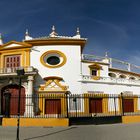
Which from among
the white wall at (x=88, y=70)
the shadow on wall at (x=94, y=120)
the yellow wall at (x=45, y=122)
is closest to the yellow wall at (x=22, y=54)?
the white wall at (x=88, y=70)

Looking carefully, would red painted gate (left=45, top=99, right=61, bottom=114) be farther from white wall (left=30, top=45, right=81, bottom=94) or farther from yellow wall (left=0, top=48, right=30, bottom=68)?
yellow wall (left=0, top=48, right=30, bottom=68)

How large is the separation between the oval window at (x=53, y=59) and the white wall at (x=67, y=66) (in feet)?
1.12

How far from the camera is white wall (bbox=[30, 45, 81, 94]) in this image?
2488 cm

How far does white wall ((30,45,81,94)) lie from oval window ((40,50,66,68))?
341 millimetres

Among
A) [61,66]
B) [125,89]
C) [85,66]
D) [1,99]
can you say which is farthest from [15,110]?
[125,89]

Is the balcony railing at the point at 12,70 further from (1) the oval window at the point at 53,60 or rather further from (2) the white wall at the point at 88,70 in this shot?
(2) the white wall at the point at 88,70

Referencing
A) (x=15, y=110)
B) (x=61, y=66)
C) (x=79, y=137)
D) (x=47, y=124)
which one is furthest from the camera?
(x=61, y=66)

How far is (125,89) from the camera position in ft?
89.6

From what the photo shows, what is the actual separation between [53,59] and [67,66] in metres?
1.95

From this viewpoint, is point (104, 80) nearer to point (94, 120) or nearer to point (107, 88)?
point (107, 88)

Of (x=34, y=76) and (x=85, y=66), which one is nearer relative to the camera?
(x=34, y=76)

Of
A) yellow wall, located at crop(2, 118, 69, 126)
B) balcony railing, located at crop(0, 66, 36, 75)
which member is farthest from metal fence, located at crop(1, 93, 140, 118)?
yellow wall, located at crop(2, 118, 69, 126)

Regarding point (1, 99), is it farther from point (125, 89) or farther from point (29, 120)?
point (125, 89)

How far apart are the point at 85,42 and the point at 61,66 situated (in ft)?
12.9
